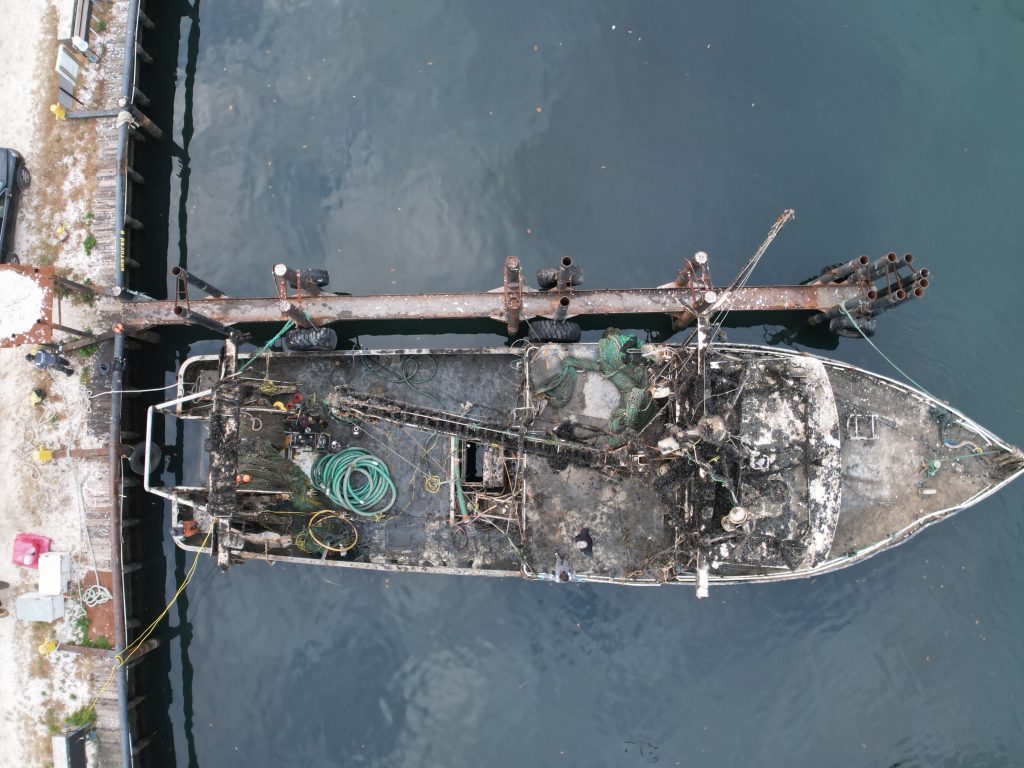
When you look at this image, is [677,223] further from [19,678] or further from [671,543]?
[19,678]

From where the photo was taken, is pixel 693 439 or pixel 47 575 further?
pixel 47 575

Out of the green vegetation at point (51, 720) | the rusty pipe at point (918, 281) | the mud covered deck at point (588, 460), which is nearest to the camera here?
the mud covered deck at point (588, 460)

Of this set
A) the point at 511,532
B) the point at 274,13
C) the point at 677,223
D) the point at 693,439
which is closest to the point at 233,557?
the point at 511,532

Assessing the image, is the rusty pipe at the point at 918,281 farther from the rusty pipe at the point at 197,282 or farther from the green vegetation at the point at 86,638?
the green vegetation at the point at 86,638

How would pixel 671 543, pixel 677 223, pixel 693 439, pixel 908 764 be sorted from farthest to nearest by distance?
pixel 677 223 < pixel 908 764 < pixel 671 543 < pixel 693 439

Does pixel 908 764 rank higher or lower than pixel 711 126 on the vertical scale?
lower

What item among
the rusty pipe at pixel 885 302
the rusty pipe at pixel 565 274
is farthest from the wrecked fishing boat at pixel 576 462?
the rusty pipe at pixel 885 302

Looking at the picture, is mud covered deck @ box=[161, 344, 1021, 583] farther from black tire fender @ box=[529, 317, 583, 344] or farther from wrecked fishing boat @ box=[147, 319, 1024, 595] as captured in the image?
black tire fender @ box=[529, 317, 583, 344]

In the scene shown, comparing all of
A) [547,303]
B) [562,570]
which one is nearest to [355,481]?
[562,570]
